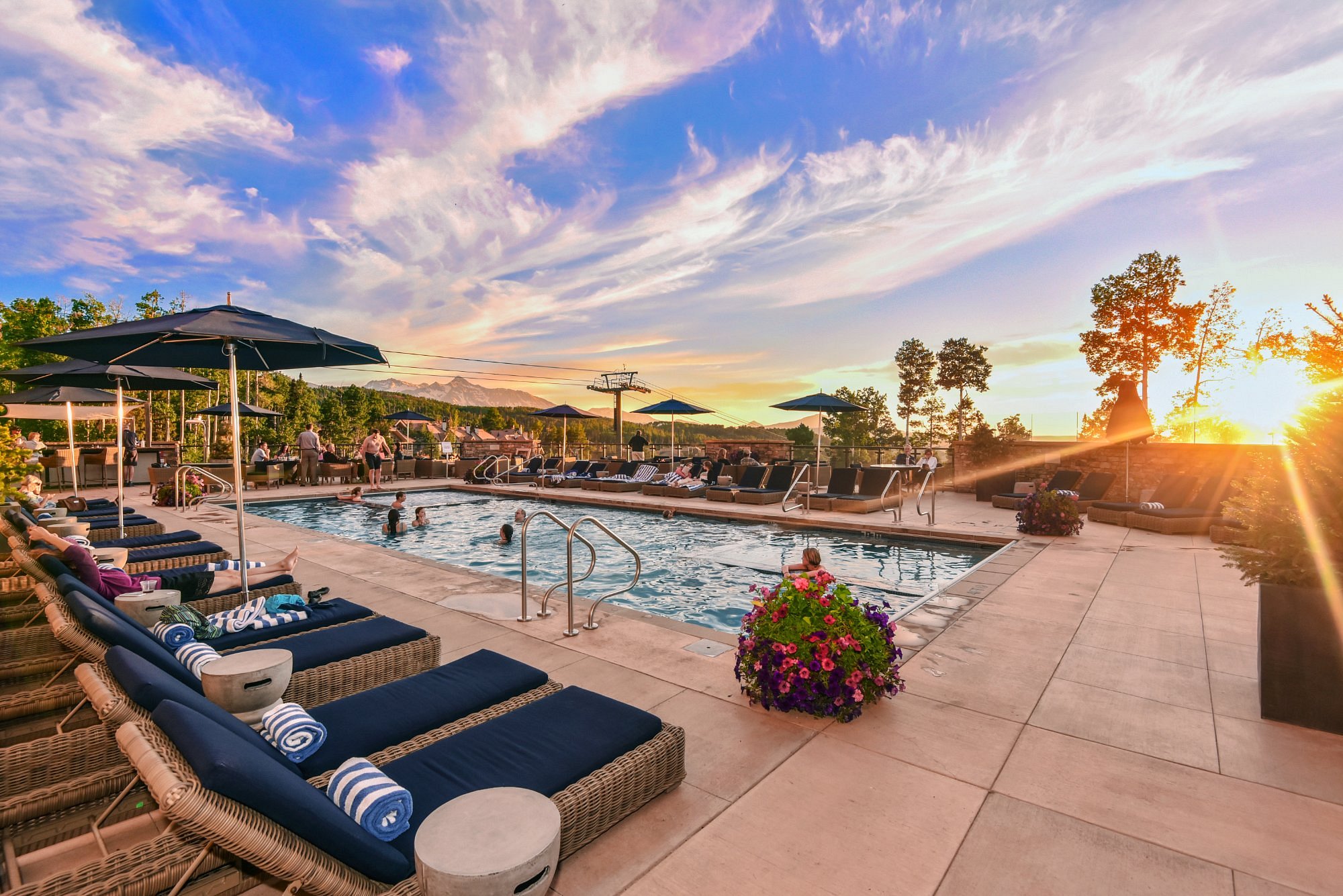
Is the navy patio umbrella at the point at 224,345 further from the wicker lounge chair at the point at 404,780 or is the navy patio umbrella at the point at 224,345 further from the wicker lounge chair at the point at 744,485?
the wicker lounge chair at the point at 744,485

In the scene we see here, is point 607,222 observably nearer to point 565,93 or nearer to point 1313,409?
point 565,93

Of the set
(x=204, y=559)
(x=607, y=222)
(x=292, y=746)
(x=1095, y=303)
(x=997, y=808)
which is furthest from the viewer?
(x=1095, y=303)

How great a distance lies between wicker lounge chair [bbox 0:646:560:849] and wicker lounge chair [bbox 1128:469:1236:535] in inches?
398

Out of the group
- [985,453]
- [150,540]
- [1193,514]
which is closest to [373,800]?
[150,540]

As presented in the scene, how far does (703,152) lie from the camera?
524 inches

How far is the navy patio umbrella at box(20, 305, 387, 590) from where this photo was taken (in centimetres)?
376

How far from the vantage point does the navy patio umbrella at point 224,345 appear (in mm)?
3762

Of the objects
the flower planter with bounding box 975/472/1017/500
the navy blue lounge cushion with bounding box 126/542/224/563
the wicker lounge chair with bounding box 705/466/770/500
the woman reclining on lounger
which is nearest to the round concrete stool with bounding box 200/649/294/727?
the woman reclining on lounger

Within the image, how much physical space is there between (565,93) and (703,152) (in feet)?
13.0

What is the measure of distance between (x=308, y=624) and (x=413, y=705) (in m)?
1.58

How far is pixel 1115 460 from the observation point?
43.3ft

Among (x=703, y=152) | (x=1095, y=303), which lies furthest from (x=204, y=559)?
(x=1095, y=303)

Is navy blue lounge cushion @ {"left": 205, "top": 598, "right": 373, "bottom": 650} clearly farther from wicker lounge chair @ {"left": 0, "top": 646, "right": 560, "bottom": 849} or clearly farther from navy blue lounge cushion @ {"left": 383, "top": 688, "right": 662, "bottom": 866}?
navy blue lounge cushion @ {"left": 383, "top": 688, "right": 662, "bottom": 866}

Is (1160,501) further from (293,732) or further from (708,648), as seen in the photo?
(293,732)
